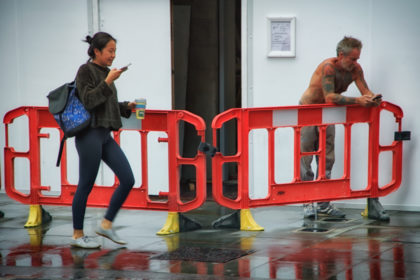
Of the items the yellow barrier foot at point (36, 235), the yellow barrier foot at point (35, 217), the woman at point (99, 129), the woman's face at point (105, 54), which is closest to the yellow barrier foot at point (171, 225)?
the woman at point (99, 129)

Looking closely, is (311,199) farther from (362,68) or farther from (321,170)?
(362,68)

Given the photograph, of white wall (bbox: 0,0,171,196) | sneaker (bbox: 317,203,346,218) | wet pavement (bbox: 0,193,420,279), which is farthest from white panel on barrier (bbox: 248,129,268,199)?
white wall (bbox: 0,0,171,196)

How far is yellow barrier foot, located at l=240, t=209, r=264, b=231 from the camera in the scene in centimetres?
787

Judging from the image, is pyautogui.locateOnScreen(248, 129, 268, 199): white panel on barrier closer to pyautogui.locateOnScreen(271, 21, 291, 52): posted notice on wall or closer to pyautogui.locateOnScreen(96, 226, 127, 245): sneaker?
pyautogui.locateOnScreen(271, 21, 291, 52): posted notice on wall

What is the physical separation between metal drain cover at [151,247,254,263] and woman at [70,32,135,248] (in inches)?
24.3

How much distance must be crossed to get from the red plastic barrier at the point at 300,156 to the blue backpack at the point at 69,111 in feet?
4.48

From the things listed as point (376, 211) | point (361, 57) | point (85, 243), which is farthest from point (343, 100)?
point (85, 243)

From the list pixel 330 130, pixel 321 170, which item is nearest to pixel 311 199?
pixel 321 170

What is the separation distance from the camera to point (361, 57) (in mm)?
9016

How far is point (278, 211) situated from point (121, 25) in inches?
118

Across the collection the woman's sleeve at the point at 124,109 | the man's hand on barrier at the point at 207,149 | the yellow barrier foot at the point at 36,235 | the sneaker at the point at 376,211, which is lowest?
the yellow barrier foot at the point at 36,235

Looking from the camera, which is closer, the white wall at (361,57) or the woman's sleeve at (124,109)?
the woman's sleeve at (124,109)

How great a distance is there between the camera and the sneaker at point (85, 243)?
7145 millimetres

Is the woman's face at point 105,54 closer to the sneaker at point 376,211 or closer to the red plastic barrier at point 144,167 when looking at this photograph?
the red plastic barrier at point 144,167
